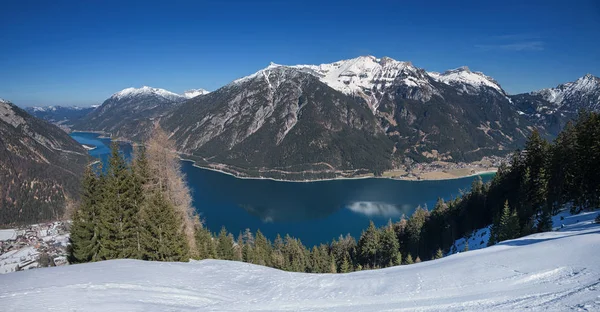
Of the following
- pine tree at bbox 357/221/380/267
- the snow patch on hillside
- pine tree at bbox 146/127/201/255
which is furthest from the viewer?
pine tree at bbox 357/221/380/267

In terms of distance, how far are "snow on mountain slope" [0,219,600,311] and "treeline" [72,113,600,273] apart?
10.8ft

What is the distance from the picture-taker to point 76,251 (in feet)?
50.5

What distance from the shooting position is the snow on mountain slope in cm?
789

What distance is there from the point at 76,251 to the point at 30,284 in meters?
6.91

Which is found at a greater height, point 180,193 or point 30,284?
point 180,193

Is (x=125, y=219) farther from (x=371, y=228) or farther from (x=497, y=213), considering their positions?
(x=497, y=213)

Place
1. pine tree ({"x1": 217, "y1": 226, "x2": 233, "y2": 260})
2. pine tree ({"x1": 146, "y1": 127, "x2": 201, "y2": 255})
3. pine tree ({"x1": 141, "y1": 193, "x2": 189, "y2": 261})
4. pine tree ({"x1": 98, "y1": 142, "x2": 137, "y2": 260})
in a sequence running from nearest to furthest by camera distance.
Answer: pine tree ({"x1": 98, "y1": 142, "x2": 137, "y2": 260}), pine tree ({"x1": 141, "y1": 193, "x2": 189, "y2": 261}), pine tree ({"x1": 146, "y1": 127, "x2": 201, "y2": 255}), pine tree ({"x1": 217, "y1": 226, "x2": 233, "y2": 260})

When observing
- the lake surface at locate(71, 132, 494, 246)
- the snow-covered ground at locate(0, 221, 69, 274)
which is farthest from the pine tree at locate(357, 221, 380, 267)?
the snow-covered ground at locate(0, 221, 69, 274)

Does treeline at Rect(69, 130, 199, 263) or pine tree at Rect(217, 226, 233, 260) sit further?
pine tree at Rect(217, 226, 233, 260)

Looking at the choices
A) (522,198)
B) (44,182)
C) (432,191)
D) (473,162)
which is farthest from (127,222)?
(473,162)

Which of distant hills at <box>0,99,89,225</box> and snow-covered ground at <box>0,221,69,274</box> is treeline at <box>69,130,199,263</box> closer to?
snow-covered ground at <box>0,221,69,274</box>

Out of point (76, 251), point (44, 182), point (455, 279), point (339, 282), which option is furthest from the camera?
point (44, 182)

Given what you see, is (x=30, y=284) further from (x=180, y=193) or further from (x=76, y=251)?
(x=180, y=193)

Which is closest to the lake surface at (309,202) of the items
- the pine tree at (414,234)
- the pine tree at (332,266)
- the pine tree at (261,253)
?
the pine tree at (332,266)
